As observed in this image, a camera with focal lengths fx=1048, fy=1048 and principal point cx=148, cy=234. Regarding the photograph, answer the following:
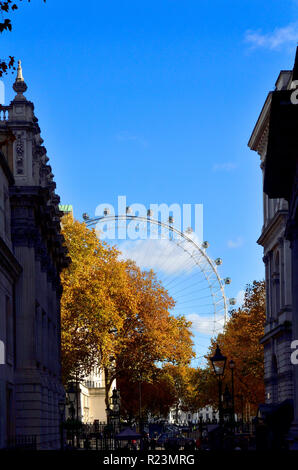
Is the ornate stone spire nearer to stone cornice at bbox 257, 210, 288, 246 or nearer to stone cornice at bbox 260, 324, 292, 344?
stone cornice at bbox 257, 210, 288, 246

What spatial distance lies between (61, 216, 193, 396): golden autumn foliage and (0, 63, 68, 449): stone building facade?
26.3 meters

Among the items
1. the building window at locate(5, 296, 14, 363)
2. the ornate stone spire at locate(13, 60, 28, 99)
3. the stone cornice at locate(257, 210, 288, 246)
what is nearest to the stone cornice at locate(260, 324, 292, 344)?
the stone cornice at locate(257, 210, 288, 246)

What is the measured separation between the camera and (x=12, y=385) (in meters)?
53.5

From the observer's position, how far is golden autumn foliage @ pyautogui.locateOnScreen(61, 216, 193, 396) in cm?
8925

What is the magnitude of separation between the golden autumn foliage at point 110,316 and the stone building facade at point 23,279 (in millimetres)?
26259

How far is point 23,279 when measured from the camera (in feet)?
185

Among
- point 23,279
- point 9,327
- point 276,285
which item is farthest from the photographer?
point 276,285

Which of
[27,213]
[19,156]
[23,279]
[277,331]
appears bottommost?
[277,331]

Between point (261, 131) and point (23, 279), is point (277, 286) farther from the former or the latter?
point (23, 279)

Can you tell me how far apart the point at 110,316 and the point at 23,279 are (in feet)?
111

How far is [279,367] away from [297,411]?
44.9 meters

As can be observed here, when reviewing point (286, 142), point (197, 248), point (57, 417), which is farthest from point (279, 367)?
point (197, 248)

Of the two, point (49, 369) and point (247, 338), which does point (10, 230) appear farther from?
point (247, 338)

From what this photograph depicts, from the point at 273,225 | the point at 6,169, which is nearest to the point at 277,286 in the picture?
the point at 273,225
